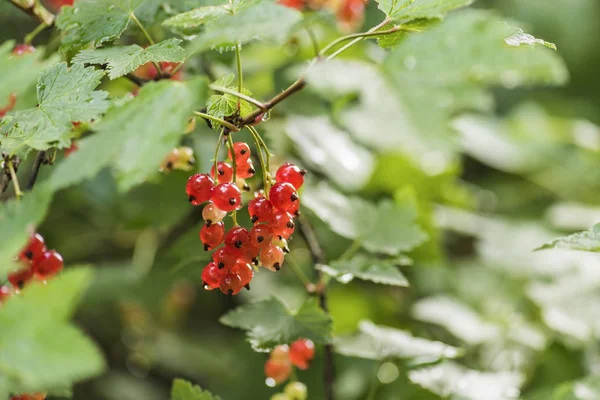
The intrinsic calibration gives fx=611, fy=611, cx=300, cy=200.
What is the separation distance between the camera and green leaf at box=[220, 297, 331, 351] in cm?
104

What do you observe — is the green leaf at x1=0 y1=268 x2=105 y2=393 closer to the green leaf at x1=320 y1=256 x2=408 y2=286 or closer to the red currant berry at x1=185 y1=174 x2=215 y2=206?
the red currant berry at x1=185 y1=174 x2=215 y2=206

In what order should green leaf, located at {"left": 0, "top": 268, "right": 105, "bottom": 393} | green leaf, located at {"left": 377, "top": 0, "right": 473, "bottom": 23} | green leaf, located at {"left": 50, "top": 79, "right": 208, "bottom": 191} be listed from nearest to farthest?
green leaf, located at {"left": 0, "top": 268, "right": 105, "bottom": 393} < green leaf, located at {"left": 50, "top": 79, "right": 208, "bottom": 191} < green leaf, located at {"left": 377, "top": 0, "right": 473, "bottom": 23}

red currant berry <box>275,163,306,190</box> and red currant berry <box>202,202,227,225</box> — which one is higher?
red currant berry <box>202,202,227,225</box>

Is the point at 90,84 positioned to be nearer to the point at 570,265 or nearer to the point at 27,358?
the point at 27,358

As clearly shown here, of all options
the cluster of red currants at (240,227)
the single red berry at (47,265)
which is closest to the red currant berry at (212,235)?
the cluster of red currants at (240,227)

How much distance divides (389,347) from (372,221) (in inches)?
11.5

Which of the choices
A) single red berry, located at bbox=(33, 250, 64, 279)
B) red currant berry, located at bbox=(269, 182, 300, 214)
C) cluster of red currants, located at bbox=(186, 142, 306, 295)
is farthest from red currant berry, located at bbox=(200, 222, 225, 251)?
single red berry, located at bbox=(33, 250, 64, 279)

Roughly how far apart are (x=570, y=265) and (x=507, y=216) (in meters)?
0.48

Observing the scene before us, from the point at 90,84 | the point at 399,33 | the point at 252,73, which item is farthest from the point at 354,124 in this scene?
the point at 90,84

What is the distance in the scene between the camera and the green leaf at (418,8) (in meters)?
0.78

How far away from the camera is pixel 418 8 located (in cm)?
83

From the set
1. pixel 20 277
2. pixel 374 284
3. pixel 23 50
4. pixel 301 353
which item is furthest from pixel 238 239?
pixel 374 284

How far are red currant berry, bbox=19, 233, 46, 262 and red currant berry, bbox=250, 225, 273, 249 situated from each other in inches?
12.9

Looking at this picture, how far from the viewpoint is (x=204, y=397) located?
1022 mm
